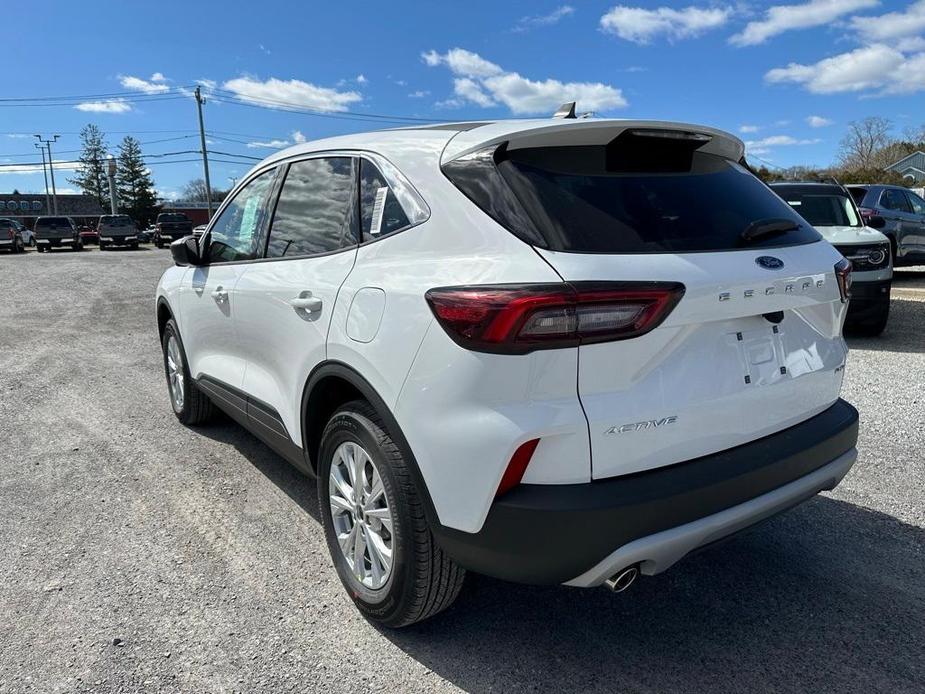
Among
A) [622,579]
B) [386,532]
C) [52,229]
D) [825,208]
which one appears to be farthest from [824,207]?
[52,229]

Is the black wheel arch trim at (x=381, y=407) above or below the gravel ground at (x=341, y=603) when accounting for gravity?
above

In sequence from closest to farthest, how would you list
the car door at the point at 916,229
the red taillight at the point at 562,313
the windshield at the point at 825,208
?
the red taillight at the point at 562,313, the windshield at the point at 825,208, the car door at the point at 916,229

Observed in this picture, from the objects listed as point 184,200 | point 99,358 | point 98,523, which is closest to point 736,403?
point 98,523

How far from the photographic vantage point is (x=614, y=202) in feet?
7.13

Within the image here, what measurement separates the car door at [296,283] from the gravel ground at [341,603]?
2.36 ft

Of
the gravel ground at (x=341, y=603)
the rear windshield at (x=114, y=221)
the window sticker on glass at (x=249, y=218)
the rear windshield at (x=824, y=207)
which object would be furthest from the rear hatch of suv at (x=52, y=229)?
the window sticker on glass at (x=249, y=218)

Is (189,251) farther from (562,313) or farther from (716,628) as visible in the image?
(716,628)

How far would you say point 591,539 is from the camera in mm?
1955

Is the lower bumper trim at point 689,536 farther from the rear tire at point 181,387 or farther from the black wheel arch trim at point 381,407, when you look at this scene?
the rear tire at point 181,387

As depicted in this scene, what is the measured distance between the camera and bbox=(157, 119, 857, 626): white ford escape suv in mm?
1955

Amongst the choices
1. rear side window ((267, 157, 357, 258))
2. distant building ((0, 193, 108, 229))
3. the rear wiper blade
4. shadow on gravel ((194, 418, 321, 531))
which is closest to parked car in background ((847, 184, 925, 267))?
the rear wiper blade

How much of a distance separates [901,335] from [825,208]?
6.19ft

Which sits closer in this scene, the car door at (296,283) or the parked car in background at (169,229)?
the car door at (296,283)

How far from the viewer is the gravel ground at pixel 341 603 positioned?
7.70 feet
